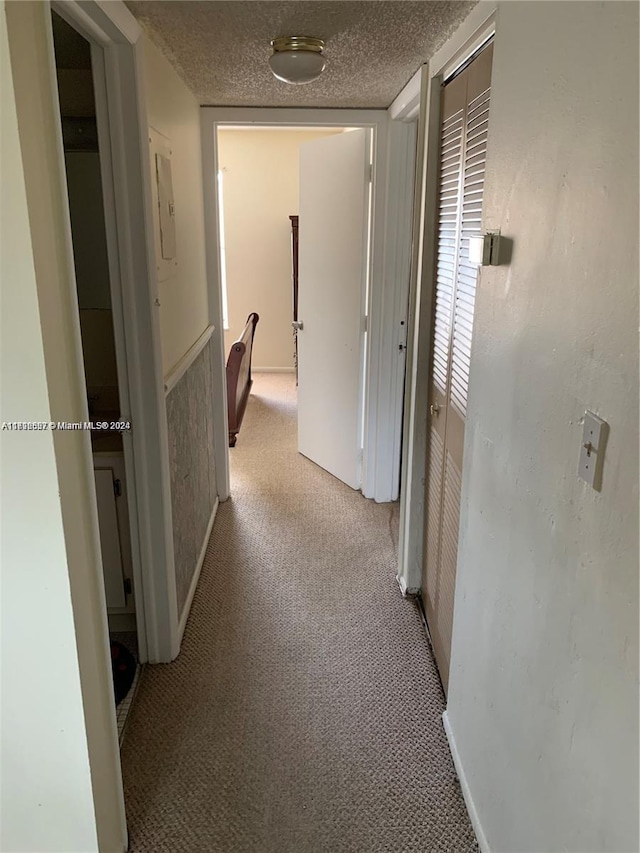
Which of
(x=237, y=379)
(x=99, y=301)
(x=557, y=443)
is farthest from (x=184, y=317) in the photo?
(x=557, y=443)

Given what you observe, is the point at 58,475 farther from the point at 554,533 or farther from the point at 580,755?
the point at 580,755

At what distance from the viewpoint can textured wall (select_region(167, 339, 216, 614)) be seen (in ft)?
7.80

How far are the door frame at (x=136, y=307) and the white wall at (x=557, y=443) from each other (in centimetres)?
100

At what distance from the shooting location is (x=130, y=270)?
189 centimetres

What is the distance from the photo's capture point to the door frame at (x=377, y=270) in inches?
119

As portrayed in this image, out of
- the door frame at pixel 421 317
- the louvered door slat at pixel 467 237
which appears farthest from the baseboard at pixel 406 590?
the louvered door slat at pixel 467 237

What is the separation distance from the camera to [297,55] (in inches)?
74.3

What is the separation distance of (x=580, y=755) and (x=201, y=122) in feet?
9.83

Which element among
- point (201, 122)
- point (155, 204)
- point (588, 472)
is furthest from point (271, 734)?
point (201, 122)

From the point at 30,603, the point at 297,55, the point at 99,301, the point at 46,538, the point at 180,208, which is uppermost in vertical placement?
the point at 297,55

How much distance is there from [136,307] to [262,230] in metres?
4.44

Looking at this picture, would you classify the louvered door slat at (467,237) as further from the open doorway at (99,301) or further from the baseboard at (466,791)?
the open doorway at (99,301)

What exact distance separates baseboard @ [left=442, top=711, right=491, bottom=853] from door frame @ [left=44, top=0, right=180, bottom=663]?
1.00 meters

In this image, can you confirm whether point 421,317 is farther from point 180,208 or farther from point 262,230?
point 262,230
